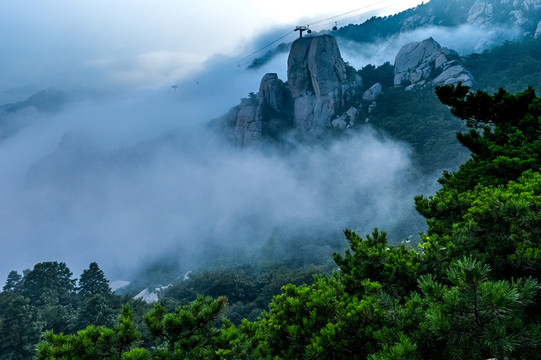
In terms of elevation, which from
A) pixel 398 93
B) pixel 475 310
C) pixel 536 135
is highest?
pixel 475 310

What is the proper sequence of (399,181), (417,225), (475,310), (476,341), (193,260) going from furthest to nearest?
(193,260) < (399,181) < (417,225) < (476,341) < (475,310)

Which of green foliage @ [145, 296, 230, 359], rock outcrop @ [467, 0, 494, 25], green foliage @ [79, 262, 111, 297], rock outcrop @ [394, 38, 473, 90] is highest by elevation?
rock outcrop @ [467, 0, 494, 25]

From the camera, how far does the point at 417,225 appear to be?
4916 centimetres

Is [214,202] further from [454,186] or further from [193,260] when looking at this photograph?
[454,186]

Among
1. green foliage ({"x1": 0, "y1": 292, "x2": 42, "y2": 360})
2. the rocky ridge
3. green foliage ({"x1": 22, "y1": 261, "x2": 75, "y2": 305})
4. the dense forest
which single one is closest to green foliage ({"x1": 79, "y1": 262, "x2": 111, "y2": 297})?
green foliage ({"x1": 22, "y1": 261, "x2": 75, "y2": 305})

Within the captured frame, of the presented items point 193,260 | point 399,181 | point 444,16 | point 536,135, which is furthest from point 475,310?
point 444,16

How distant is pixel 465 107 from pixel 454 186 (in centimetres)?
346

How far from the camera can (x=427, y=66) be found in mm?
72562

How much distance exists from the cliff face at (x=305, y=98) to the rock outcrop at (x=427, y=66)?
39.7 feet

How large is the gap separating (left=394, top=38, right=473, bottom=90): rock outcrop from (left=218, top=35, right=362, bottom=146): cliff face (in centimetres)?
1209

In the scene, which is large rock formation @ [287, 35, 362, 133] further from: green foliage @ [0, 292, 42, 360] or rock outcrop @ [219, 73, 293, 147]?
green foliage @ [0, 292, 42, 360]

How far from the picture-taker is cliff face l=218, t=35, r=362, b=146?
74750mm

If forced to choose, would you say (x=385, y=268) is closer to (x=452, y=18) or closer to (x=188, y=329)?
(x=188, y=329)

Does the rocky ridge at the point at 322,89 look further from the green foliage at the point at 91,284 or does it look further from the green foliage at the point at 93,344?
the green foliage at the point at 93,344
